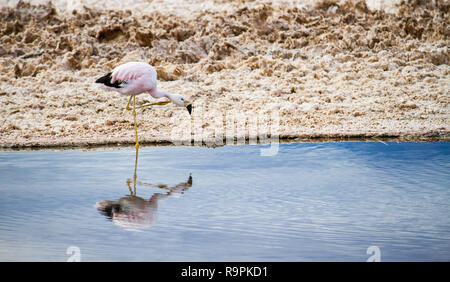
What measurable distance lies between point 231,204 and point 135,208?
2.64 ft

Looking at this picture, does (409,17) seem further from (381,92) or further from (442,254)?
(442,254)

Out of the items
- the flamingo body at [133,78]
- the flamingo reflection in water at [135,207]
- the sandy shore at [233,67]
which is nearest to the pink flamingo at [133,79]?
the flamingo body at [133,78]

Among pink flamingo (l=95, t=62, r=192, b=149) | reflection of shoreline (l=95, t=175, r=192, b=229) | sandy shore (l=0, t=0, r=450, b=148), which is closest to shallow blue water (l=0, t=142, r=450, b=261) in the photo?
reflection of shoreline (l=95, t=175, r=192, b=229)

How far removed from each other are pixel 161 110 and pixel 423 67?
5030 mm

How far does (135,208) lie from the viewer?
5344 mm

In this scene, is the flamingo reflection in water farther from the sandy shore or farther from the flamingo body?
the sandy shore

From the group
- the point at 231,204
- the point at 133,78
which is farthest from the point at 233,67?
the point at 231,204

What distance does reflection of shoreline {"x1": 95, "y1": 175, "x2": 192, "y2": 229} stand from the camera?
4.91m

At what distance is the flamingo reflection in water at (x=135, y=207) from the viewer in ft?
16.1

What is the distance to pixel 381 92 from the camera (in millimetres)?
10445

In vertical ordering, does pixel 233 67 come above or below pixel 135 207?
above

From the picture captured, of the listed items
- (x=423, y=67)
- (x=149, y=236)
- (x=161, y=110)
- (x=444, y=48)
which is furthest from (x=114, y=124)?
(x=444, y=48)

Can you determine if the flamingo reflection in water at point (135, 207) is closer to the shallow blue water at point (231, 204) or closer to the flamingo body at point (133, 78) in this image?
the shallow blue water at point (231, 204)

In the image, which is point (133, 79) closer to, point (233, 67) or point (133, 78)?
point (133, 78)
